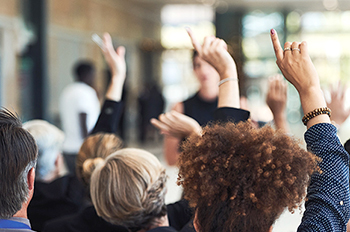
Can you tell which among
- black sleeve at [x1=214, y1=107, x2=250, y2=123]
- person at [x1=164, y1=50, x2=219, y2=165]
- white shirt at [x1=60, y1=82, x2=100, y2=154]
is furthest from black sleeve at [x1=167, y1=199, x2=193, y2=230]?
white shirt at [x1=60, y1=82, x2=100, y2=154]

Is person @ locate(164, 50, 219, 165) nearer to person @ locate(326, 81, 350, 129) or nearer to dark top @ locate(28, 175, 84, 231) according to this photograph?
dark top @ locate(28, 175, 84, 231)

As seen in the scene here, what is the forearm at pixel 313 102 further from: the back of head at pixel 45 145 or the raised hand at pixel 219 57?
the back of head at pixel 45 145

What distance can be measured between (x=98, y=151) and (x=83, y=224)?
1.21 ft

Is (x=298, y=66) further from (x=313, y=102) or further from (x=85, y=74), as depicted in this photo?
(x=85, y=74)

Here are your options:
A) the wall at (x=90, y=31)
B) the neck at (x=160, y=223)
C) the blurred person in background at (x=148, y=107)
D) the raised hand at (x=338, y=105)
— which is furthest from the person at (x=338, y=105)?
the blurred person in background at (x=148, y=107)

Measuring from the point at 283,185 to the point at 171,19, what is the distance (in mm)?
14526

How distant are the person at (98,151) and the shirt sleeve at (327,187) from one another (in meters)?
0.83

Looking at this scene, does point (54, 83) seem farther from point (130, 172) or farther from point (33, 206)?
point (130, 172)

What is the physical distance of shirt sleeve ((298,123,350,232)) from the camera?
1032 millimetres

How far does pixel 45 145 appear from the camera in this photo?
94.4 inches

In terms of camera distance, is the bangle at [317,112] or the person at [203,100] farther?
the person at [203,100]

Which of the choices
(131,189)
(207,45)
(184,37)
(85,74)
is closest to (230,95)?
(207,45)

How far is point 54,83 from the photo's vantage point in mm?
8891

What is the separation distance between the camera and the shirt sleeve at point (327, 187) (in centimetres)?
103
